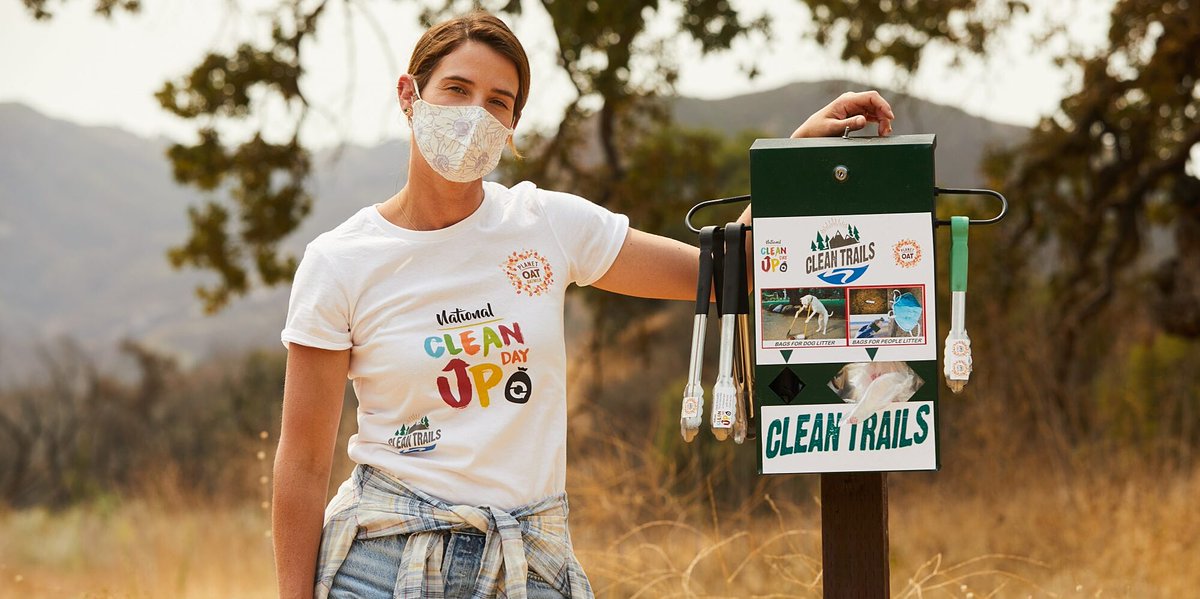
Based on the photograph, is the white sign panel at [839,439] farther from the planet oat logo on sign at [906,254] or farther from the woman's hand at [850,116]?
the woman's hand at [850,116]

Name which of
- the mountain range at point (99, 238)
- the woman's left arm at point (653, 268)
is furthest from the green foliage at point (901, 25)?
the mountain range at point (99, 238)

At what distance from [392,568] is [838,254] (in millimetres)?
822

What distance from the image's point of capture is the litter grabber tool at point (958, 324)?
1.74m

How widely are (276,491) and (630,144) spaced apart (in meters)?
7.44

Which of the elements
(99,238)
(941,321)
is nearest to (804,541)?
(941,321)

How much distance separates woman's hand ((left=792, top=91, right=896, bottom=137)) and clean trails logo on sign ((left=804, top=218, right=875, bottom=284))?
0.65ft

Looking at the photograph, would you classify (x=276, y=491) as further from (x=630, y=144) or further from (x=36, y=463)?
(x=36, y=463)

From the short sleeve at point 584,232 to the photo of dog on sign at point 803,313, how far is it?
0.36 m

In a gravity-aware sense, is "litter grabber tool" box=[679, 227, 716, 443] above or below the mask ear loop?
below

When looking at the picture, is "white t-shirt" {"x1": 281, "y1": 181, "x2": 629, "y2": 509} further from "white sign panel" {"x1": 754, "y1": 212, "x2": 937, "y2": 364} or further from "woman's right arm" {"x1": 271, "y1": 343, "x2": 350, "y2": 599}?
"white sign panel" {"x1": 754, "y1": 212, "x2": 937, "y2": 364}

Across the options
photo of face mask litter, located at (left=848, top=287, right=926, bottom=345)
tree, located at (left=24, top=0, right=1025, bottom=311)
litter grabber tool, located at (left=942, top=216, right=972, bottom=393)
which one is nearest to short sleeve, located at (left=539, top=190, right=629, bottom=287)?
photo of face mask litter, located at (left=848, top=287, right=926, bottom=345)

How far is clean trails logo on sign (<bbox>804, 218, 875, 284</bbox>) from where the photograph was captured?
1.77 m

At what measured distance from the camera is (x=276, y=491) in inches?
73.6

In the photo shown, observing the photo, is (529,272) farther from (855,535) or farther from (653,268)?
(855,535)
